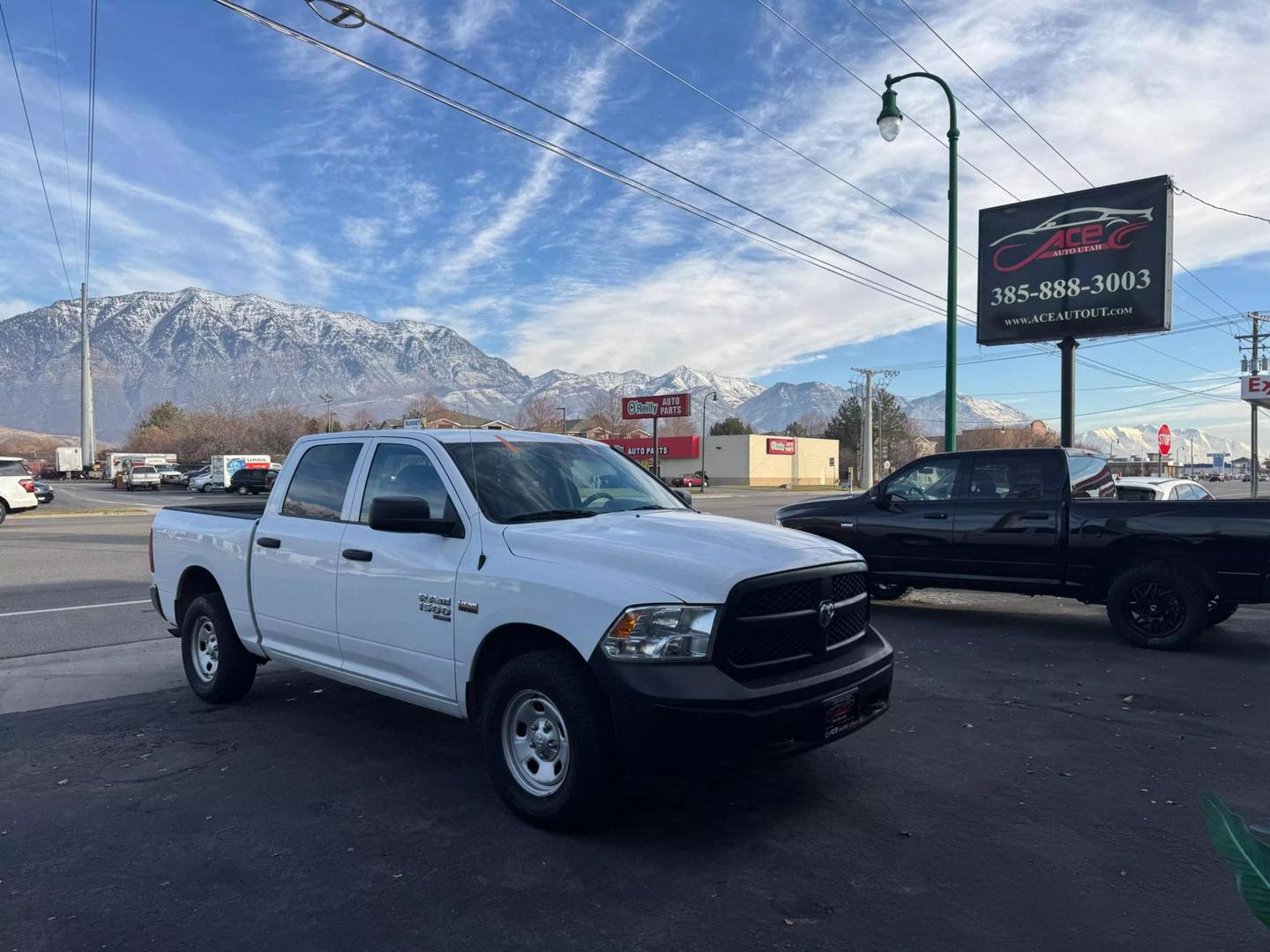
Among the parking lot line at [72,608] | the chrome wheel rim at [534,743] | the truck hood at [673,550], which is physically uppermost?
the truck hood at [673,550]

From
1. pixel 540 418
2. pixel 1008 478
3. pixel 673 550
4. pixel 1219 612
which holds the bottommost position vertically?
pixel 1219 612

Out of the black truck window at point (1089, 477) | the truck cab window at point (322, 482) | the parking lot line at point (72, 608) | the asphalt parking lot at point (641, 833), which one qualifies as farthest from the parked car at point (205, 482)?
the black truck window at point (1089, 477)

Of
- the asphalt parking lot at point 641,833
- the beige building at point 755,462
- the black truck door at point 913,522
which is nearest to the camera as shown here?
the asphalt parking lot at point 641,833

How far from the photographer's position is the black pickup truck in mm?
7848

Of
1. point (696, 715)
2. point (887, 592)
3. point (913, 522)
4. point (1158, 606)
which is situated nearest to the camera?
point (696, 715)

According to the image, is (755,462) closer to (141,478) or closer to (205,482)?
(205,482)

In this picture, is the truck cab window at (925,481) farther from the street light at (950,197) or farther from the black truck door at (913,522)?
the street light at (950,197)

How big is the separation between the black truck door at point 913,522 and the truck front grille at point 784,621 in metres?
5.54

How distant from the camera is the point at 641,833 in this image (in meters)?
4.00

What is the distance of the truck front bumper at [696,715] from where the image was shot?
3.59m

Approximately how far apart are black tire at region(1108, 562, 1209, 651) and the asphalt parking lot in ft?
4.01

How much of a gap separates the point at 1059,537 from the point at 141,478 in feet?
193

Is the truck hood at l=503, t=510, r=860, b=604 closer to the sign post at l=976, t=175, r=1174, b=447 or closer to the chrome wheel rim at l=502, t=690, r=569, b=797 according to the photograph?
the chrome wheel rim at l=502, t=690, r=569, b=797

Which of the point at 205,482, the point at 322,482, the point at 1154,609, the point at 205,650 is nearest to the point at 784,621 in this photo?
the point at 322,482
